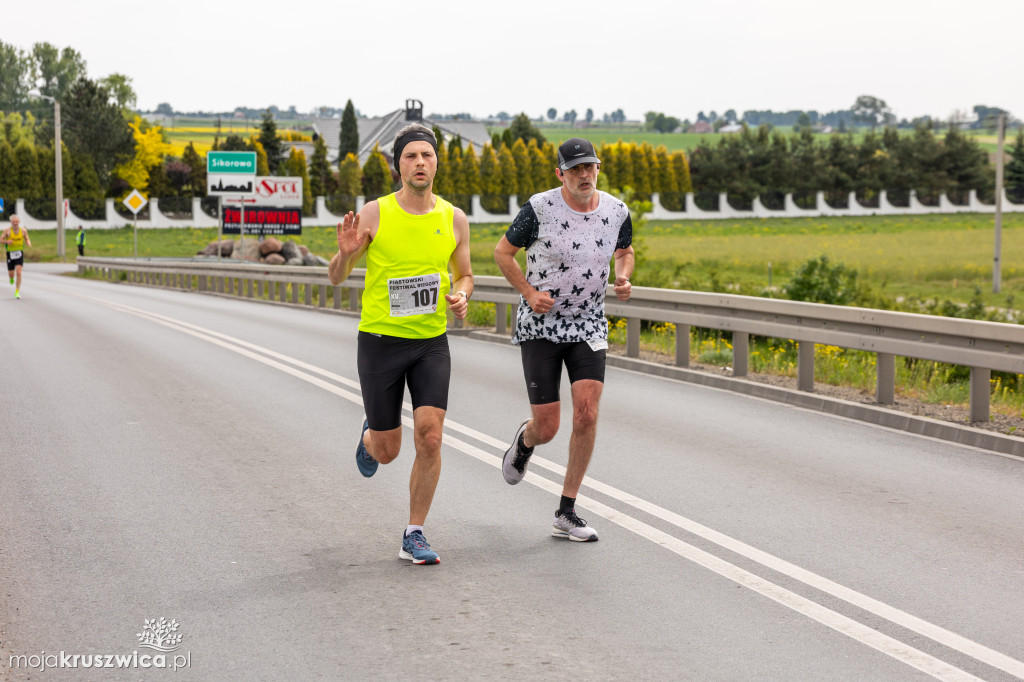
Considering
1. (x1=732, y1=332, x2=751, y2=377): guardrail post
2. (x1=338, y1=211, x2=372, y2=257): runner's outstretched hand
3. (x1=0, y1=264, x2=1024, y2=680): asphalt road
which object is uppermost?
(x1=338, y1=211, x2=372, y2=257): runner's outstretched hand

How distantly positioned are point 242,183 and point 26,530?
38.9 m

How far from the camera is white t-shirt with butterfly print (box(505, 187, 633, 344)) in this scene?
6.70 meters

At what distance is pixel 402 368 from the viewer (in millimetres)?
6230

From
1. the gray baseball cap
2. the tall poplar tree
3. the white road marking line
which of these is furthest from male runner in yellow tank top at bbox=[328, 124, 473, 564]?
the tall poplar tree

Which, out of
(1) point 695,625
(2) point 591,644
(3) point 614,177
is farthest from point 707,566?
(3) point 614,177

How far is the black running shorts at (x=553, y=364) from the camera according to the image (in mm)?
6707

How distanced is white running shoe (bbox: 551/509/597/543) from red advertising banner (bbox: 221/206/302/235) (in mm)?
41679

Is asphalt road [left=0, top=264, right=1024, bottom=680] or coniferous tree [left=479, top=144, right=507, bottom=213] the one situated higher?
coniferous tree [left=479, top=144, right=507, bottom=213]

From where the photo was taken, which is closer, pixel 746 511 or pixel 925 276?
pixel 746 511

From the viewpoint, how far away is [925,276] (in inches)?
1499

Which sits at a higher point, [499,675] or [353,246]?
[353,246]

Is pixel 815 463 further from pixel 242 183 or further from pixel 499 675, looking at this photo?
pixel 242 183

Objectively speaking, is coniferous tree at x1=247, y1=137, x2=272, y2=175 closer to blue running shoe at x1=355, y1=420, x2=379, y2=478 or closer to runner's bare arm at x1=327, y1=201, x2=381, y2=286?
blue running shoe at x1=355, y1=420, x2=379, y2=478

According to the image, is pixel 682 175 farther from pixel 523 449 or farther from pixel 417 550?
pixel 417 550
